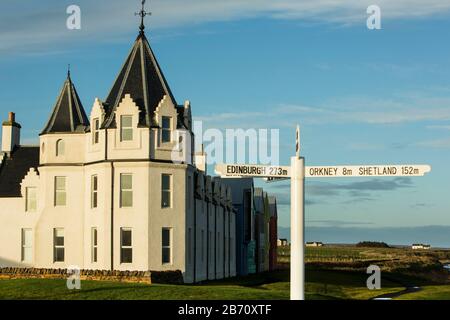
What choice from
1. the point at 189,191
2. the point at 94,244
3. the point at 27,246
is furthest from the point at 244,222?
the point at 94,244

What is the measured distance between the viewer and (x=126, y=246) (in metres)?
46.3

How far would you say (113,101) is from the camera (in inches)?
1924

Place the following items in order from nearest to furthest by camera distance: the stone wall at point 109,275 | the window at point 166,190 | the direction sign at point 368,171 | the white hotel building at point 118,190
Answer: the direction sign at point 368,171 < the stone wall at point 109,275 < the white hotel building at point 118,190 < the window at point 166,190

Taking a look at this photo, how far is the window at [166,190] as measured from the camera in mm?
46594

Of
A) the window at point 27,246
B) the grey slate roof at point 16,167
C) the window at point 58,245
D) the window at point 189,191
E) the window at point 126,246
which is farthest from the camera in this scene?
the grey slate roof at point 16,167

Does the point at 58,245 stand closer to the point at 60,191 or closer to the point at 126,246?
the point at 60,191

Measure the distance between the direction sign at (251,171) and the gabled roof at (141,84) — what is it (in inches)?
972

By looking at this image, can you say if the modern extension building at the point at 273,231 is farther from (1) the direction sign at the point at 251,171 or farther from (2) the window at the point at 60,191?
(1) the direction sign at the point at 251,171

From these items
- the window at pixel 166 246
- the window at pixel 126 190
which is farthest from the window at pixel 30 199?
the window at pixel 166 246

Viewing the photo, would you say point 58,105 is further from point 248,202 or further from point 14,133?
point 248,202

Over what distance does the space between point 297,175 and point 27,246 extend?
35668 mm

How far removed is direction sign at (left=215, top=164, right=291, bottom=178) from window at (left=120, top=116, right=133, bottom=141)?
25409mm
